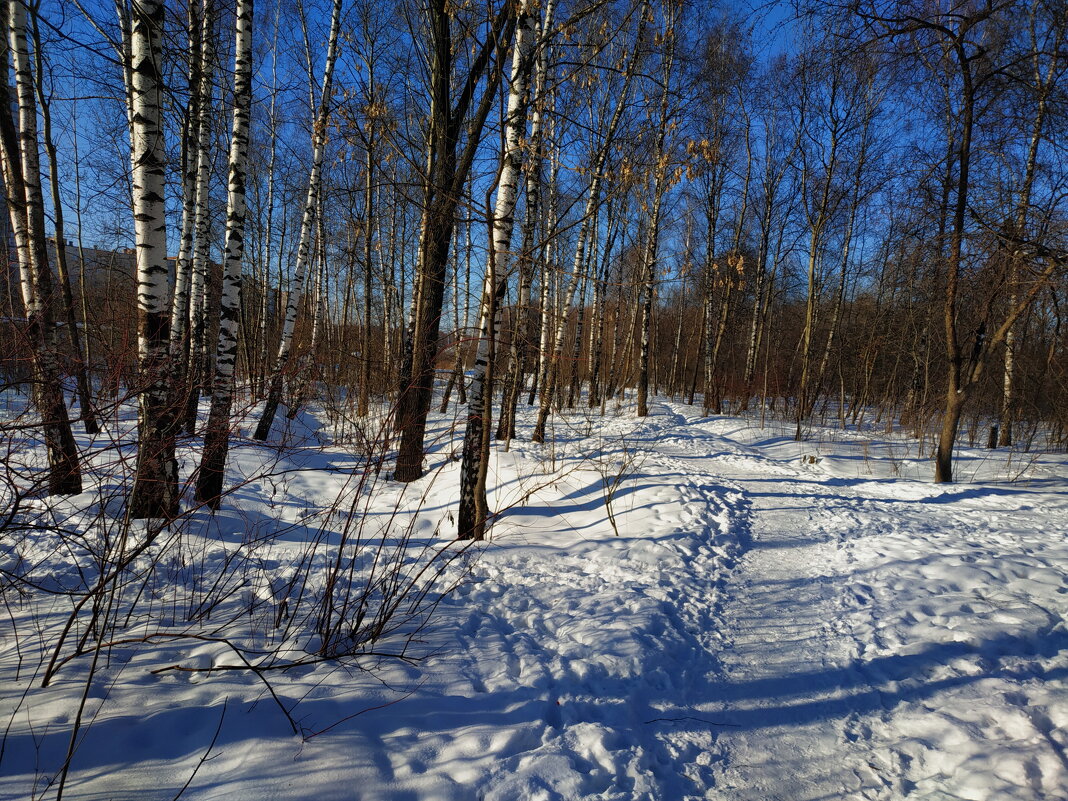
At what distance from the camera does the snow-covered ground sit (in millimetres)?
2037

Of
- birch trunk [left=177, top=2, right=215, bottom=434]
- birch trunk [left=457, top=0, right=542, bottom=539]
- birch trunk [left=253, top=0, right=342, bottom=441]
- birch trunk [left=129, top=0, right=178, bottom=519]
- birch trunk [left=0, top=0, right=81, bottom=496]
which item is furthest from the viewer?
birch trunk [left=253, top=0, right=342, bottom=441]

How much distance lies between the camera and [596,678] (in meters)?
2.88

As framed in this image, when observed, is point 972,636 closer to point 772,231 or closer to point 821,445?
point 821,445

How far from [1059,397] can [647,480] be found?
44.9 ft

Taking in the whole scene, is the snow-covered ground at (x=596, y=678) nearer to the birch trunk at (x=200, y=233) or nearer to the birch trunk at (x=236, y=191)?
the birch trunk at (x=236, y=191)

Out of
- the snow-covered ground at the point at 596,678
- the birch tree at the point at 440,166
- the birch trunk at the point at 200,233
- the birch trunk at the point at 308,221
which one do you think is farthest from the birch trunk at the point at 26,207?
the birch tree at the point at 440,166

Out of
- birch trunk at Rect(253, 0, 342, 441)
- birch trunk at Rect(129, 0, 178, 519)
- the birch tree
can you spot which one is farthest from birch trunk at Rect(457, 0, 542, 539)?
birch trunk at Rect(253, 0, 342, 441)

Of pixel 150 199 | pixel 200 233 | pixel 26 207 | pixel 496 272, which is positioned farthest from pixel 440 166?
pixel 200 233

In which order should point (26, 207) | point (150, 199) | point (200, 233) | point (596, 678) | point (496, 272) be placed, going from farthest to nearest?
point (200, 233), point (26, 207), point (496, 272), point (150, 199), point (596, 678)

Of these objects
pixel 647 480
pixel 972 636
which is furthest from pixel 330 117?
pixel 972 636

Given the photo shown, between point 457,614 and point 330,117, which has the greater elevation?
point 330,117

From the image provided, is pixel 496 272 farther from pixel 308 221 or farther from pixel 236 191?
pixel 308 221

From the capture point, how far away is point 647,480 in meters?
7.00

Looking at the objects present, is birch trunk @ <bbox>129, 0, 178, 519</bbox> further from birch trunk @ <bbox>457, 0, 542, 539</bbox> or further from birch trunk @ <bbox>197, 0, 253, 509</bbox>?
birch trunk @ <bbox>457, 0, 542, 539</bbox>
